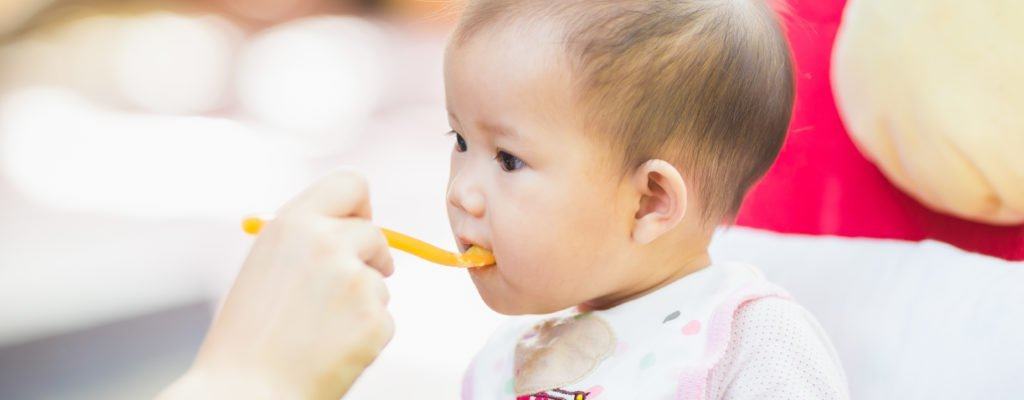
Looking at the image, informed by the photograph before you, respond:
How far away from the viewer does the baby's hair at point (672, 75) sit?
71 centimetres

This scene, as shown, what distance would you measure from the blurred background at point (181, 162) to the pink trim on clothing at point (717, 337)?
31 cm

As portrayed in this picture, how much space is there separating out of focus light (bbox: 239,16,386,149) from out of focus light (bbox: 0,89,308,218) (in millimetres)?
355

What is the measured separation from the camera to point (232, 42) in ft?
17.2

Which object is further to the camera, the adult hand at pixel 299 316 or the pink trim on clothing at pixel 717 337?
the pink trim on clothing at pixel 717 337

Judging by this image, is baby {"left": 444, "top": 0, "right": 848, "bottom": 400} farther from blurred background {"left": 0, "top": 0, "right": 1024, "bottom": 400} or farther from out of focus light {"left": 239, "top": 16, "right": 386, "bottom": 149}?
out of focus light {"left": 239, "top": 16, "right": 386, "bottom": 149}

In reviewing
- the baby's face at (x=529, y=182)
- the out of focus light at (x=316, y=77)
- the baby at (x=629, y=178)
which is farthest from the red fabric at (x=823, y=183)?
the out of focus light at (x=316, y=77)

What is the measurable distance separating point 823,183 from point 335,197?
485 mm

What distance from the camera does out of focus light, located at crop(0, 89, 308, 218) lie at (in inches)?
110

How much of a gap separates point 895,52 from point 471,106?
0.31m

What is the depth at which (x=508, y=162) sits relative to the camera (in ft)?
2.41

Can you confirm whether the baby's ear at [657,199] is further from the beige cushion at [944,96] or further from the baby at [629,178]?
the beige cushion at [944,96]

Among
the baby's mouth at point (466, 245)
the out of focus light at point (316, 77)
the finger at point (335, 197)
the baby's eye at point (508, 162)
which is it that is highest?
the finger at point (335, 197)

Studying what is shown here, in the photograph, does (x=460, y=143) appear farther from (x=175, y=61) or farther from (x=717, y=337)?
(x=175, y=61)

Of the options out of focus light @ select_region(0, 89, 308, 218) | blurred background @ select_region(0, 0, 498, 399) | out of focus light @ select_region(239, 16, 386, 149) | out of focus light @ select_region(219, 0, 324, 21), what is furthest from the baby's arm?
out of focus light @ select_region(219, 0, 324, 21)
